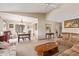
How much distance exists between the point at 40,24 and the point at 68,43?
19.1 inches

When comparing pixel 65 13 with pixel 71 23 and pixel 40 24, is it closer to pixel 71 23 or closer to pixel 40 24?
pixel 71 23

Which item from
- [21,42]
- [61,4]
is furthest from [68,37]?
[21,42]

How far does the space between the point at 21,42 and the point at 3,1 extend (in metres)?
0.64

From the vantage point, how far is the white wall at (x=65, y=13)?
1.97m

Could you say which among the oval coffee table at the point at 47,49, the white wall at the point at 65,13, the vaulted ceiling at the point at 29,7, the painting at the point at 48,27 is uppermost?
the vaulted ceiling at the point at 29,7

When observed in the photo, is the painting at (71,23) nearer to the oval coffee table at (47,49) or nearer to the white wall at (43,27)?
the white wall at (43,27)

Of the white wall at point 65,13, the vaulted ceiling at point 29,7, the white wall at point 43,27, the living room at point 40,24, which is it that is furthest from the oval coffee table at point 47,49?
the vaulted ceiling at point 29,7

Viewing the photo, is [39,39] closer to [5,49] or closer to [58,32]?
[58,32]

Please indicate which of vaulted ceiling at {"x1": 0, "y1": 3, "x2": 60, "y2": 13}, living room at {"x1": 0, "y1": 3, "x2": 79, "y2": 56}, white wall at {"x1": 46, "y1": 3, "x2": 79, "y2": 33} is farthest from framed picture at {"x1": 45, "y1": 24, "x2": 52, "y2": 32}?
vaulted ceiling at {"x1": 0, "y1": 3, "x2": 60, "y2": 13}

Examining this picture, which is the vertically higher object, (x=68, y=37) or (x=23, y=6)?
(x=23, y=6)

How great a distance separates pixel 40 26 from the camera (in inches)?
78.8

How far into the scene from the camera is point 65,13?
200 centimetres

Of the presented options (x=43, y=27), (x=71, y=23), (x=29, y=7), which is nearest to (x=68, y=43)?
(x=71, y=23)

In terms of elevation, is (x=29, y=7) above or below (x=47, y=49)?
above
